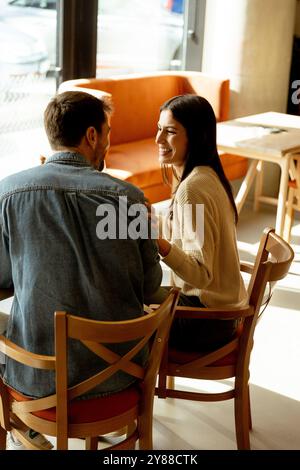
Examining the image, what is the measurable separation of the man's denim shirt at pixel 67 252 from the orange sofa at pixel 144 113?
261cm

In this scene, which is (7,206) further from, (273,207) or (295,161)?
(273,207)

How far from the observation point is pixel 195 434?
2633 millimetres

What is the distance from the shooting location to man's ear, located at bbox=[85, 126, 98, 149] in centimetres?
186

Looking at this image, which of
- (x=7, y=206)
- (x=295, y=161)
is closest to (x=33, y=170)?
(x=7, y=206)

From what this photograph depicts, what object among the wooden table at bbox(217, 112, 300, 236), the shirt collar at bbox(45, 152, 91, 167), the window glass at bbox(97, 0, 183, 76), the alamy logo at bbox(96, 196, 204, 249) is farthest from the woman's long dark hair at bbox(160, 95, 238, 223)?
the window glass at bbox(97, 0, 183, 76)

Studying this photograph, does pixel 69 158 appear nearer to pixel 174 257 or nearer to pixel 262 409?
pixel 174 257

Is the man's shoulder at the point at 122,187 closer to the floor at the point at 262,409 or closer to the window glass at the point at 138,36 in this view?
the floor at the point at 262,409

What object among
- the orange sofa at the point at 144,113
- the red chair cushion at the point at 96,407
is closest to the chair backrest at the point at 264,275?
the red chair cushion at the point at 96,407

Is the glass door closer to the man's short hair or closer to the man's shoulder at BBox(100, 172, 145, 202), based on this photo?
the man's short hair

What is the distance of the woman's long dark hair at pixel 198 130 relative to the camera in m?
2.35

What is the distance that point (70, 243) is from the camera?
68.4 inches

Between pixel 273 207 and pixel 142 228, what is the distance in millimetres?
4030

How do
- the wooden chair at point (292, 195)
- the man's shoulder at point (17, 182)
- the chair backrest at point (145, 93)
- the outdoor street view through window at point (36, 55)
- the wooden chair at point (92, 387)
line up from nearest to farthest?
the wooden chair at point (92, 387) < the man's shoulder at point (17, 182) < the wooden chair at point (292, 195) < the outdoor street view through window at point (36, 55) < the chair backrest at point (145, 93)

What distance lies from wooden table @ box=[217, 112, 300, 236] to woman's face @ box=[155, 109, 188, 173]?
1862 millimetres
